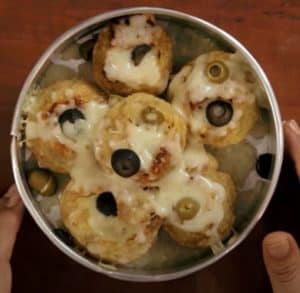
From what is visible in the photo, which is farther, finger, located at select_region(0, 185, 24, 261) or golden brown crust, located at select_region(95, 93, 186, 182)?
finger, located at select_region(0, 185, 24, 261)

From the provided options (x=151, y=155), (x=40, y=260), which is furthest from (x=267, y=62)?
(x=40, y=260)

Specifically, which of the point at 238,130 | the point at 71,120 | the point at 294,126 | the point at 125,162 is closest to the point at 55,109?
the point at 71,120

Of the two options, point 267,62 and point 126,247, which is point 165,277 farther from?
point 267,62

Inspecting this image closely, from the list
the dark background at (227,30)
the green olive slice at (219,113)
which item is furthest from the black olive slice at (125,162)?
the dark background at (227,30)

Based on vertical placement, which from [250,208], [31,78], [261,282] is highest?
[31,78]

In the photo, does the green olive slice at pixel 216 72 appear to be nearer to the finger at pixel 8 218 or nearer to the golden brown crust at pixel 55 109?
the golden brown crust at pixel 55 109

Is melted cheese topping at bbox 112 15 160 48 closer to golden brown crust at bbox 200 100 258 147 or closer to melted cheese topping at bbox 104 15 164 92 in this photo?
melted cheese topping at bbox 104 15 164 92

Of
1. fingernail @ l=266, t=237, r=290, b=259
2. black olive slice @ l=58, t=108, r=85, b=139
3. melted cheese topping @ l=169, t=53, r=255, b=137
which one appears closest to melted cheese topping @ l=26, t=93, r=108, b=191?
black olive slice @ l=58, t=108, r=85, b=139
